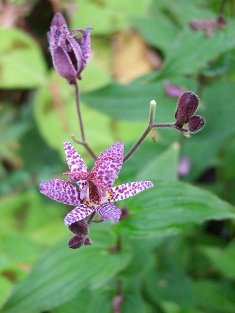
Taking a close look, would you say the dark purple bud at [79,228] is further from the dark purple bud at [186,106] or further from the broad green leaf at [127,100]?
the broad green leaf at [127,100]

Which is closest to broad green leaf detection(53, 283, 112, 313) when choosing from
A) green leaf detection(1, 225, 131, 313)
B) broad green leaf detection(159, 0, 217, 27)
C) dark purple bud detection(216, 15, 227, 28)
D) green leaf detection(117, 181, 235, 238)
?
green leaf detection(1, 225, 131, 313)

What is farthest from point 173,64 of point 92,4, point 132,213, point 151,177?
point 92,4

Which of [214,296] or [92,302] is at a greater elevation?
[92,302]

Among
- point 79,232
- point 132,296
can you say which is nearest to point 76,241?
point 79,232

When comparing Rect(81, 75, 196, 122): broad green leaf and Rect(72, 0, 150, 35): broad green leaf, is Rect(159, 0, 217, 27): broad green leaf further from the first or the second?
Rect(72, 0, 150, 35): broad green leaf

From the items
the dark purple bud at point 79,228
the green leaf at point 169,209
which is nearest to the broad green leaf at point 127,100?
the green leaf at point 169,209

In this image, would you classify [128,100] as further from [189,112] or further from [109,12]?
[109,12]
